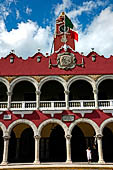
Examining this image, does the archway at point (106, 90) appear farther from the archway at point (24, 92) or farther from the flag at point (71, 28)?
the flag at point (71, 28)

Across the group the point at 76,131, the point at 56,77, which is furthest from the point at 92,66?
the point at 76,131

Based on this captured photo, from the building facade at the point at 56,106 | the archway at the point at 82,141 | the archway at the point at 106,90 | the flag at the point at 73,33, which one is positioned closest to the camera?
the building facade at the point at 56,106

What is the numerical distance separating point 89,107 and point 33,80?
5.32 metres

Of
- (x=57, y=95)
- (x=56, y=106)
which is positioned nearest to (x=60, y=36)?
(x=57, y=95)

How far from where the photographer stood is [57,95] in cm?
1705

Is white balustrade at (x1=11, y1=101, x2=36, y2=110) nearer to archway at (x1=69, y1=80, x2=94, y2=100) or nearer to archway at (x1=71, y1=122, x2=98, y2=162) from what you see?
archway at (x1=69, y1=80, x2=94, y2=100)

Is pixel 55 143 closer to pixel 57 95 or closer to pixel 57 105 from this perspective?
pixel 57 105

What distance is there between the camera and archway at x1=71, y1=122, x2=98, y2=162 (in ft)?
52.1

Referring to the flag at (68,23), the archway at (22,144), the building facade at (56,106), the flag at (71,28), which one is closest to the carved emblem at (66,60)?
the building facade at (56,106)

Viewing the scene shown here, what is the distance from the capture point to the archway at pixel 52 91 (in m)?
17.0

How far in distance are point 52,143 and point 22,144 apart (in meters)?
2.82

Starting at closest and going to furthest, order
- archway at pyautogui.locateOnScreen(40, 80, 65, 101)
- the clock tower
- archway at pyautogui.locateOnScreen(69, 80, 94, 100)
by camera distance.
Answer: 1. archway at pyautogui.locateOnScreen(69, 80, 94, 100)
2. archway at pyautogui.locateOnScreen(40, 80, 65, 101)
3. the clock tower

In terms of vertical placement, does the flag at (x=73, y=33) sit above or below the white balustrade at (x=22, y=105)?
above

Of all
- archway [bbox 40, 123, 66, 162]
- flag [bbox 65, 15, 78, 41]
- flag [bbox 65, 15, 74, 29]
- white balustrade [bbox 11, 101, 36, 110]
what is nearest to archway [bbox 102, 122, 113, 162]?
archway [bbox 40, 123, 66, 162]
